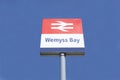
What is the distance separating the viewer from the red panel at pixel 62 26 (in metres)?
10.7

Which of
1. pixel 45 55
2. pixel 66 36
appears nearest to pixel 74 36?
pixel 66 36

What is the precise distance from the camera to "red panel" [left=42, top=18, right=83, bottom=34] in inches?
420

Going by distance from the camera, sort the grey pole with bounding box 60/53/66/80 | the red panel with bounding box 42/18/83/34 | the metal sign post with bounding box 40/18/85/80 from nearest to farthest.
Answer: the grey pole with bounding box 60/53/66/80
the metal sign post with bounding box 40/18/85/80
the red panel with bounding box 42/18/83/34

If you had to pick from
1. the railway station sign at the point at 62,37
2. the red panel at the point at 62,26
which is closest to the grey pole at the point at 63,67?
the railway station sign at the point at 62,37

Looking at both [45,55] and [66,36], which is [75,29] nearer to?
[66,36]

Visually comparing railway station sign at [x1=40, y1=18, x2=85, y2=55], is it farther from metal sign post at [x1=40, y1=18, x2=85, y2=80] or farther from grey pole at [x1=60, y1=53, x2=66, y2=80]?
grey pole at [x1=60, y1=53, x2=66, y2=80]

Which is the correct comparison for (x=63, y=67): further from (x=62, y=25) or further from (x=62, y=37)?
(x=62, y=25)

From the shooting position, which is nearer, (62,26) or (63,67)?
(63,67)

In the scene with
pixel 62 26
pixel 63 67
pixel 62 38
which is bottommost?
pixel 63 67

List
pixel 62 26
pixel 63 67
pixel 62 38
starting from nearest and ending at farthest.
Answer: pixel 63 67
pixel 62 38
pixel 62 26

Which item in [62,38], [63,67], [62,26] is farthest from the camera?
[62,26]

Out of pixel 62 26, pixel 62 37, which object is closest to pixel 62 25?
pixel 62 26

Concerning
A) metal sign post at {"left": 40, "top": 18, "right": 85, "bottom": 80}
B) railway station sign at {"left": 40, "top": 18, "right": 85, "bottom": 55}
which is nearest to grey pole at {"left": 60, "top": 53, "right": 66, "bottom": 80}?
metal sign post at {"left": 40, "top": 18, "right": 85, "bottom": 80}

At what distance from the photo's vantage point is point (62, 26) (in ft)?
35.3
